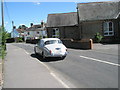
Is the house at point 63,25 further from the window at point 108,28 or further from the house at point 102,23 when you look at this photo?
the window at point 108,28

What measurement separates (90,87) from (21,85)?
240cm

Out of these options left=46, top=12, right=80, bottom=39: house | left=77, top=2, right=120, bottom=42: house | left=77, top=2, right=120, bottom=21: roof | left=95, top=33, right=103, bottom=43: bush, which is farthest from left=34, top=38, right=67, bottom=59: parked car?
left=46, top=12, right=80, bottom=39: house

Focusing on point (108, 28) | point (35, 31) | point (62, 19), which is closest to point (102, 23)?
point (108, 28)

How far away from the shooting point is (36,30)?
81.4 m

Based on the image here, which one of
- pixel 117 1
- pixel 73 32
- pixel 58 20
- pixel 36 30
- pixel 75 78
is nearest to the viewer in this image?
pixel 75 78

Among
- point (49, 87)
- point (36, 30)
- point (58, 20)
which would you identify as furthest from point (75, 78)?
point (36, 30)

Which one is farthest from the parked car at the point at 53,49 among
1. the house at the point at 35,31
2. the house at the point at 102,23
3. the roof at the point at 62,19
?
the house at the point at 35,31

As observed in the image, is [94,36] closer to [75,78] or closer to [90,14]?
[90,14]

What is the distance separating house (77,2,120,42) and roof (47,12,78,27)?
6546 mm

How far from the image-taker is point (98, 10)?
29016 millimetres

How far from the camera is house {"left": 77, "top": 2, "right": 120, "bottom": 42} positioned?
26789 mm

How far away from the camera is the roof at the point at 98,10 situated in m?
27.2

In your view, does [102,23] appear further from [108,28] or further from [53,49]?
[53,49]

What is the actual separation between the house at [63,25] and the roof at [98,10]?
4116mm
